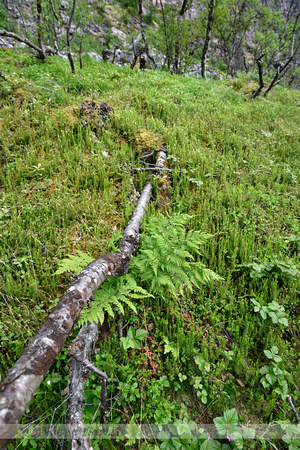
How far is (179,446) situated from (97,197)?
3582 mm

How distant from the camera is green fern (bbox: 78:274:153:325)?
1977 mm

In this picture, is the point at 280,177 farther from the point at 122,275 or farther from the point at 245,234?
the point at 122,275

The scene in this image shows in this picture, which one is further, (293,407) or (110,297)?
(110,297)

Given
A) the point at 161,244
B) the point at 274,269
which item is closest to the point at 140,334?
the point at 161,244

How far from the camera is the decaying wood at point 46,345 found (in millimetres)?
1186

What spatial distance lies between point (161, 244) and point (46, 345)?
4.93ft

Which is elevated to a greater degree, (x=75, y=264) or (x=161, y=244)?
(x=161, y=244)

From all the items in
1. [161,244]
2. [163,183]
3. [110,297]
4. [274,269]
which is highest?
[163,183]

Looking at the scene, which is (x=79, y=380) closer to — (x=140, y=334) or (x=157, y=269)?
(x=140, y=334)

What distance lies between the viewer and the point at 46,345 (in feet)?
5.24

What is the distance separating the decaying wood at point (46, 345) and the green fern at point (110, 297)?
0.33ft

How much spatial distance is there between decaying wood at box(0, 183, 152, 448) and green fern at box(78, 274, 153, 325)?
0.33 ft

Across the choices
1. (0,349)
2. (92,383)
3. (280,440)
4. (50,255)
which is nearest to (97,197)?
(50,255)

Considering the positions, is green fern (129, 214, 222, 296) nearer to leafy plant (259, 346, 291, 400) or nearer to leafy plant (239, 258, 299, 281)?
leafy plant (239, 258, 299, 281)
